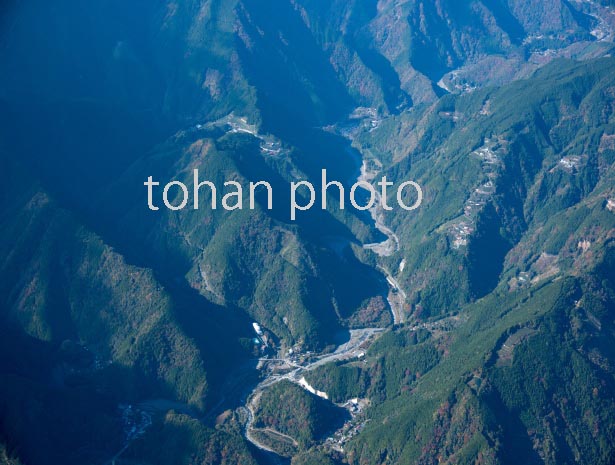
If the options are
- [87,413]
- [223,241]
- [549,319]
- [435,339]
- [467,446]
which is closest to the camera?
[467,446]

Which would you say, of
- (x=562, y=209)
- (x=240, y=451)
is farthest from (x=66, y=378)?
(x=562, y=209)

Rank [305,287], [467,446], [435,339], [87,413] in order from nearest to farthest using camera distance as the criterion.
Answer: [467,446] → [87,413] → [435,339] → [305,287]

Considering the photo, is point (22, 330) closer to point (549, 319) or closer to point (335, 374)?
point (335, 374)

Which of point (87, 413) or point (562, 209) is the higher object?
point (562, 209)

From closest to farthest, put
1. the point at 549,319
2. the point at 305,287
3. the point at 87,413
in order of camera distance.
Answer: the point at 87,413
the point at 549,319
the point at 305,287

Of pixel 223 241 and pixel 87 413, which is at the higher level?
pixel 223 241

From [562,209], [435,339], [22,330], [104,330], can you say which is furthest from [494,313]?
[22,330]

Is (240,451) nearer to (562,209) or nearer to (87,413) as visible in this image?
(87,413)

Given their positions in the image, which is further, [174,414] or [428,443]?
[174,414]

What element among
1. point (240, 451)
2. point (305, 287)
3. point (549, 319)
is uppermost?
point (305, 287)
